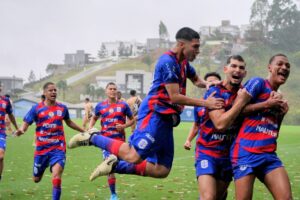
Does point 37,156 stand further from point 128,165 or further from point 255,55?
point 255,55

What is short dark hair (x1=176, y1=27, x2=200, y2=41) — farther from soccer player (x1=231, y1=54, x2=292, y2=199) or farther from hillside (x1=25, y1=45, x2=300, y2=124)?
hillside (x1=25, y1=45, x2=300, y2=124)

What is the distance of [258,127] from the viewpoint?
6.46 m

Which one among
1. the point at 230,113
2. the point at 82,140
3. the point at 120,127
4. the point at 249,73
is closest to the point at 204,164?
the point at 230,113

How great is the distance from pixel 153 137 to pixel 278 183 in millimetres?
1783

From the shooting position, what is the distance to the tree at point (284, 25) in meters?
135

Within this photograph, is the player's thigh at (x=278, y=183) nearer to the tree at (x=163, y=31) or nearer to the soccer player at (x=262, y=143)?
the soccer player at (x=262, y=143)

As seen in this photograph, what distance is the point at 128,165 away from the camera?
750 centimetres

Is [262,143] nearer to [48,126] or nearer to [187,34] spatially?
[187,34]

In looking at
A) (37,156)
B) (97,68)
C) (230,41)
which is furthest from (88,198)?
(97,68)

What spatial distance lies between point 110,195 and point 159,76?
16.2 feet

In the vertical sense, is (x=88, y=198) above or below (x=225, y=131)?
below

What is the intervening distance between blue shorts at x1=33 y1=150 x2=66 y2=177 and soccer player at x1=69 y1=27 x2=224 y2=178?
9.19 feet

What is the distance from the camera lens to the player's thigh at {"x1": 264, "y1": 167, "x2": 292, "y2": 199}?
20.2 ft

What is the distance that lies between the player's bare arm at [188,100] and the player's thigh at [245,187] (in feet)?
3.09
